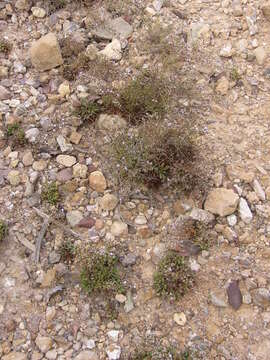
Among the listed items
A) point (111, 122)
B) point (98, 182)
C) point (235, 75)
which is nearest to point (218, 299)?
point (98, 182)

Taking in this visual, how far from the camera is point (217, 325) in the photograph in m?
5.32

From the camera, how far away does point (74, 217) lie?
6.06 meters

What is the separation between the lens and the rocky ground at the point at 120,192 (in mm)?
5348

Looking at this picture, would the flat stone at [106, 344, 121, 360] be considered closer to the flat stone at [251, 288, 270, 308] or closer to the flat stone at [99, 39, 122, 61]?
the flat stone at [251, 288, 270, 308]

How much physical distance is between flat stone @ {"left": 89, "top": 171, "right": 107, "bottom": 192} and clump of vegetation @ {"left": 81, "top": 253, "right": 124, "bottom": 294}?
37.2 inches

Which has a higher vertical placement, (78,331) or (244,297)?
(244,297)

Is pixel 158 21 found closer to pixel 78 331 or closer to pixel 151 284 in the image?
pixel 151 284

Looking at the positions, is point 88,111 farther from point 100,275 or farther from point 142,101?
point 100,275

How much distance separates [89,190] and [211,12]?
3.76 meters

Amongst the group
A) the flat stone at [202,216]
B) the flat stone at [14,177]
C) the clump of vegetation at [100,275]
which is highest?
the flat stone at [202,216]

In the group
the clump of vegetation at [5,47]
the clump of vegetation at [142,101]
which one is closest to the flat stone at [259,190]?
the clump of vegetation at [142,101]

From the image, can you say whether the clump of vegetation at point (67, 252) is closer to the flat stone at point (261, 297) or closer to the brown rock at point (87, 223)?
the brown rock at point (87, 223)

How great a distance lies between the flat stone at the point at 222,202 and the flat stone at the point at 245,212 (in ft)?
0.24

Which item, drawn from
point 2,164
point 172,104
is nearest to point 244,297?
point 172,104
